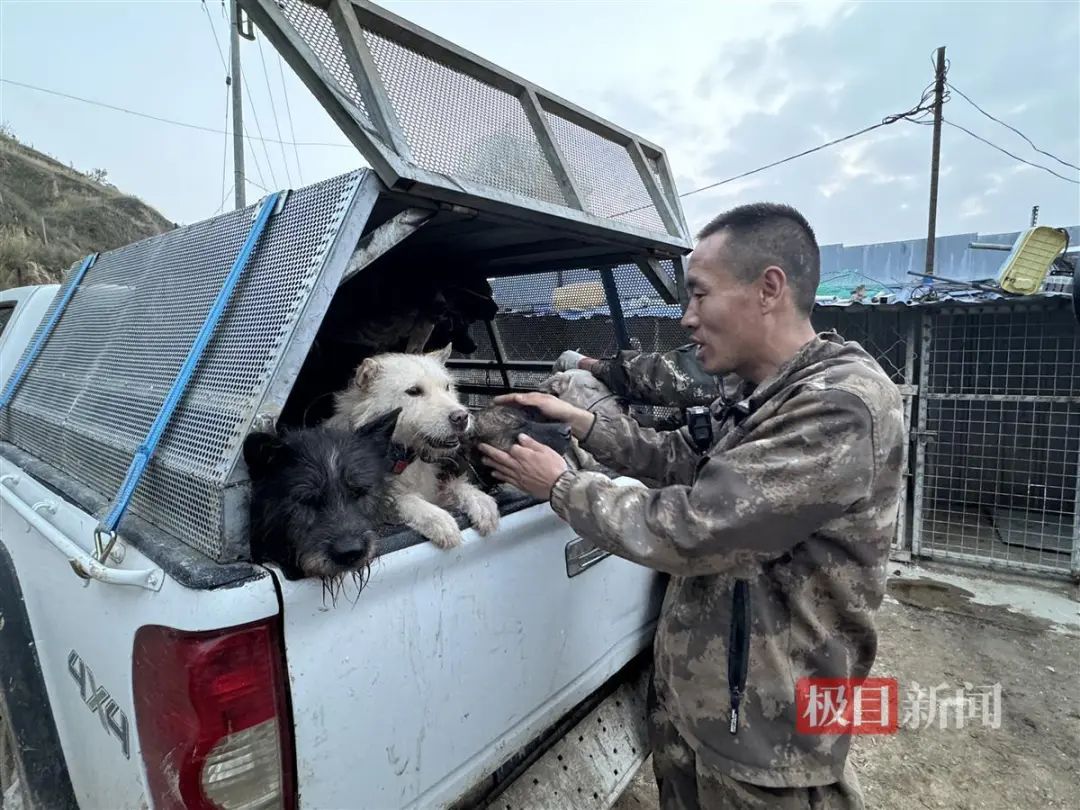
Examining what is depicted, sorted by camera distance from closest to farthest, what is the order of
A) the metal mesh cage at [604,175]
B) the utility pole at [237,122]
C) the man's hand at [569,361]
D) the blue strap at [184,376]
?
the blue strap at [184,376], the metal mesh cage at [604,175], the man's hand at [569,361], the utility pole at [237,122]

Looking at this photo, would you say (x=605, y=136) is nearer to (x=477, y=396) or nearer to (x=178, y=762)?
(x=477, y=396)

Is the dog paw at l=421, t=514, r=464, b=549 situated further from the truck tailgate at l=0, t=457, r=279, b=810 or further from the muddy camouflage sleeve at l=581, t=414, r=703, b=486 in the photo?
the muddy camouflage sleeve at l=581, t=414, r=703, b=486

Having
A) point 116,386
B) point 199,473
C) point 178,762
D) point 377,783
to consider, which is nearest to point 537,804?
point 377,783

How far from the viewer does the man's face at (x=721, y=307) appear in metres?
2.13

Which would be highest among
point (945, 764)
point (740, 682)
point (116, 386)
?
point (116, 386)

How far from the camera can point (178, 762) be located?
137 centimetres

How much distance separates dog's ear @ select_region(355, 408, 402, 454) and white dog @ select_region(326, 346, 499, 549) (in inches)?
6.7

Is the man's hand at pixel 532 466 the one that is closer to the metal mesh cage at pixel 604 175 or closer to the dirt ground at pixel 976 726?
the metal mesh cage at pixel 604 175

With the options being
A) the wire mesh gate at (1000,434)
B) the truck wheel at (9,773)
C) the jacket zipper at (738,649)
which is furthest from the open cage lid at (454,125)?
the wire mesh gate at (1000,434)

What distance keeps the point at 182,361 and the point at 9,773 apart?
83.4 inches

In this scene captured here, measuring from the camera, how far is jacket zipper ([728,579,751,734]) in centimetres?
188

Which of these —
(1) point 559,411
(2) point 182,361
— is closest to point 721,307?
(1) point 559,411

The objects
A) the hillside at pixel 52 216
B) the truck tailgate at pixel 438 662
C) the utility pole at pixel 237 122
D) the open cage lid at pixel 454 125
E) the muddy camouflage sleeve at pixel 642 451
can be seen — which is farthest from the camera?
the hillside at pixel 52 216

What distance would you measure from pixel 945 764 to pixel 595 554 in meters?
3.43
